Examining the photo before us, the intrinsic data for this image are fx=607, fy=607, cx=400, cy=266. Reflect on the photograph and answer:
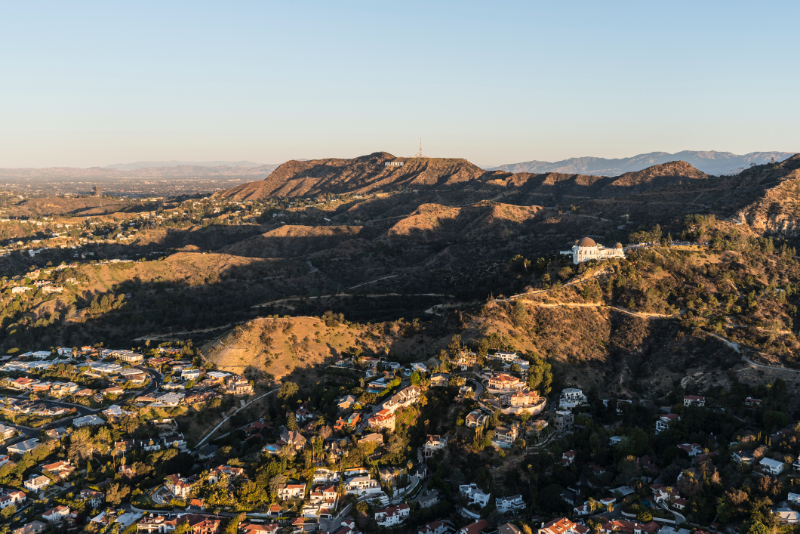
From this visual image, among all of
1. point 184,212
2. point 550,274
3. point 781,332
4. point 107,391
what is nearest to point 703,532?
point 781,332

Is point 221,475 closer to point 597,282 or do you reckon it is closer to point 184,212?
point 597,282

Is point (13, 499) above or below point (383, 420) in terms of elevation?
below

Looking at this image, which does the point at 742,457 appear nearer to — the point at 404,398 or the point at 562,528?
the point at 562,528

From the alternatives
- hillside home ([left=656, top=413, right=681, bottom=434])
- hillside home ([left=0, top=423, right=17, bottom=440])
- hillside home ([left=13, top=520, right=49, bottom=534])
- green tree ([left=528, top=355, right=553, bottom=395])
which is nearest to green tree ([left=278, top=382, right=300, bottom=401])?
hillside home ([left=13, top=520, right=49, bottom=534])

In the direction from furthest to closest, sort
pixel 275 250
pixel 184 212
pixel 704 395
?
1. pixel 184 212
2. pixel 275 250
3. pixel 704 395

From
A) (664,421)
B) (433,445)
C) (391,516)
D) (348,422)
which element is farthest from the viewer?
(664,421)

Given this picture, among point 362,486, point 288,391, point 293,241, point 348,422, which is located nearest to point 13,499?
point 288,391
